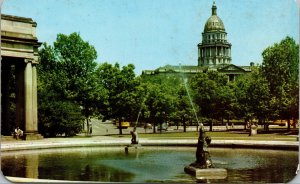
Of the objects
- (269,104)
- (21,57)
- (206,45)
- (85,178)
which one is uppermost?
(206,45)

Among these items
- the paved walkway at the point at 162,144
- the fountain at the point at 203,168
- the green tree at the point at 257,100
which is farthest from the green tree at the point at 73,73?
the fountain at the point at 203,168

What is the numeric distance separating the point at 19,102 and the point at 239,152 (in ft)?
60.9

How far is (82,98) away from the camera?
4616 centimetres

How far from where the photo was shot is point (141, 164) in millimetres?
22516

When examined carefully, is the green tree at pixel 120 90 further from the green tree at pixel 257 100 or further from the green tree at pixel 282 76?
the green tree at pixel 282 76

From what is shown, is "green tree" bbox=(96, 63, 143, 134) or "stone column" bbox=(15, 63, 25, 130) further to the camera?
"green tree" bbox=(96, 63, 143, 134)

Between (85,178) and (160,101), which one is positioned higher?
(160,101)

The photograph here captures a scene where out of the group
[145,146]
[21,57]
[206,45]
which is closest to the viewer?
[145,146]

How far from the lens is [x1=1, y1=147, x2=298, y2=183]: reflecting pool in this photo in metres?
18.5

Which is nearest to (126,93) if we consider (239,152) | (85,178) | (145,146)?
(145,146)

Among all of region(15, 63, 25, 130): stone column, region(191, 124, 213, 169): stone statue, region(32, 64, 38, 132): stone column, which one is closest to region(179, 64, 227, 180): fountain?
region(191, 124, 213, 169): stone statue

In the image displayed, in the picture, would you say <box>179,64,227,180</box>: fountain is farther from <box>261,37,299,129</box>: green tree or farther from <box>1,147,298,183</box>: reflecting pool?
<box>261,37,299,129</box>: green tree

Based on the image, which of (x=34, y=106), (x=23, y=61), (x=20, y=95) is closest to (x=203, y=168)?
(x=34, y=106)

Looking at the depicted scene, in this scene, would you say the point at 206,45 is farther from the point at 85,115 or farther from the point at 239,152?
the point at 239,152
